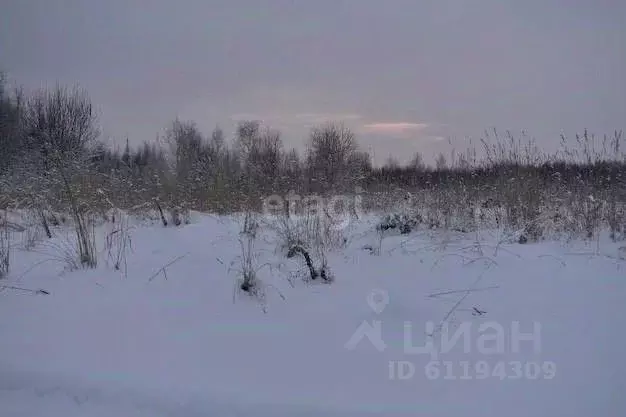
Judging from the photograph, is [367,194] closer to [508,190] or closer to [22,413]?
[508,190]

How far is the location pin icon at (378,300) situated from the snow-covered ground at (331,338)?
0.01 metres

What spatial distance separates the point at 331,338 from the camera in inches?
105

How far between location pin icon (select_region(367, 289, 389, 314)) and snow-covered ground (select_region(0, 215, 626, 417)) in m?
0.01

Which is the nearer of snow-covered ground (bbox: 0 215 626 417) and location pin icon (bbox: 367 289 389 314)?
snow-covered ground (bbox: 0 215 626 417)

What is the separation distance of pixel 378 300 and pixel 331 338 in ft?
1.73

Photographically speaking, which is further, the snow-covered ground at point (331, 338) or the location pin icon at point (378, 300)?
the location pin icon at point (378, 300)

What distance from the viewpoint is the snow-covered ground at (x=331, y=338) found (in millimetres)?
2168

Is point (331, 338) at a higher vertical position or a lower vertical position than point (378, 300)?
lower

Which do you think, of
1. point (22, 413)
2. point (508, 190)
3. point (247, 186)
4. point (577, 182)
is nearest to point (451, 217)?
point (508, 190)

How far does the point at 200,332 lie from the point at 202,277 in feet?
2.82

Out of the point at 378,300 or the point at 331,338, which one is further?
the point at 378,300

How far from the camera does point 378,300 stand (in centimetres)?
306

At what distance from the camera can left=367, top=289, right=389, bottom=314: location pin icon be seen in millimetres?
2967

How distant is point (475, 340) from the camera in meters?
2.57
